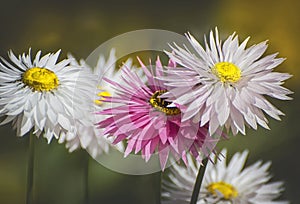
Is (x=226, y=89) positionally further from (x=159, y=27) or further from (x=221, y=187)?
(x=159, y=27)

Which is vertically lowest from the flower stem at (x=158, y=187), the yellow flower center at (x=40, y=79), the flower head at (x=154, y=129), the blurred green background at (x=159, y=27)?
the flower stem at (x=158, y=187)

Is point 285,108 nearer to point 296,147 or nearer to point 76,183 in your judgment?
point 296,147

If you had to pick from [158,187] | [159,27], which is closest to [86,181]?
[158,187]

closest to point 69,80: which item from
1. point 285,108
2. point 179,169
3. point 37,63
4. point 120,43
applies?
point 37,63

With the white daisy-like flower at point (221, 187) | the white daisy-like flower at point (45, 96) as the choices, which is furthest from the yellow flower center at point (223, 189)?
the white daisy-like flower at point (45, 96)

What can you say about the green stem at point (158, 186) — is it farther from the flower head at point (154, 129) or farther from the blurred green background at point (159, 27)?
the blurred green background at point (159, 27)

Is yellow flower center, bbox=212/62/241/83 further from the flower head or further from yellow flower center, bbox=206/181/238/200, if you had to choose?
yellow flower center, bbox=206/181/238/200

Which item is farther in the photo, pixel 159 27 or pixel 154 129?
pixel 159 27
